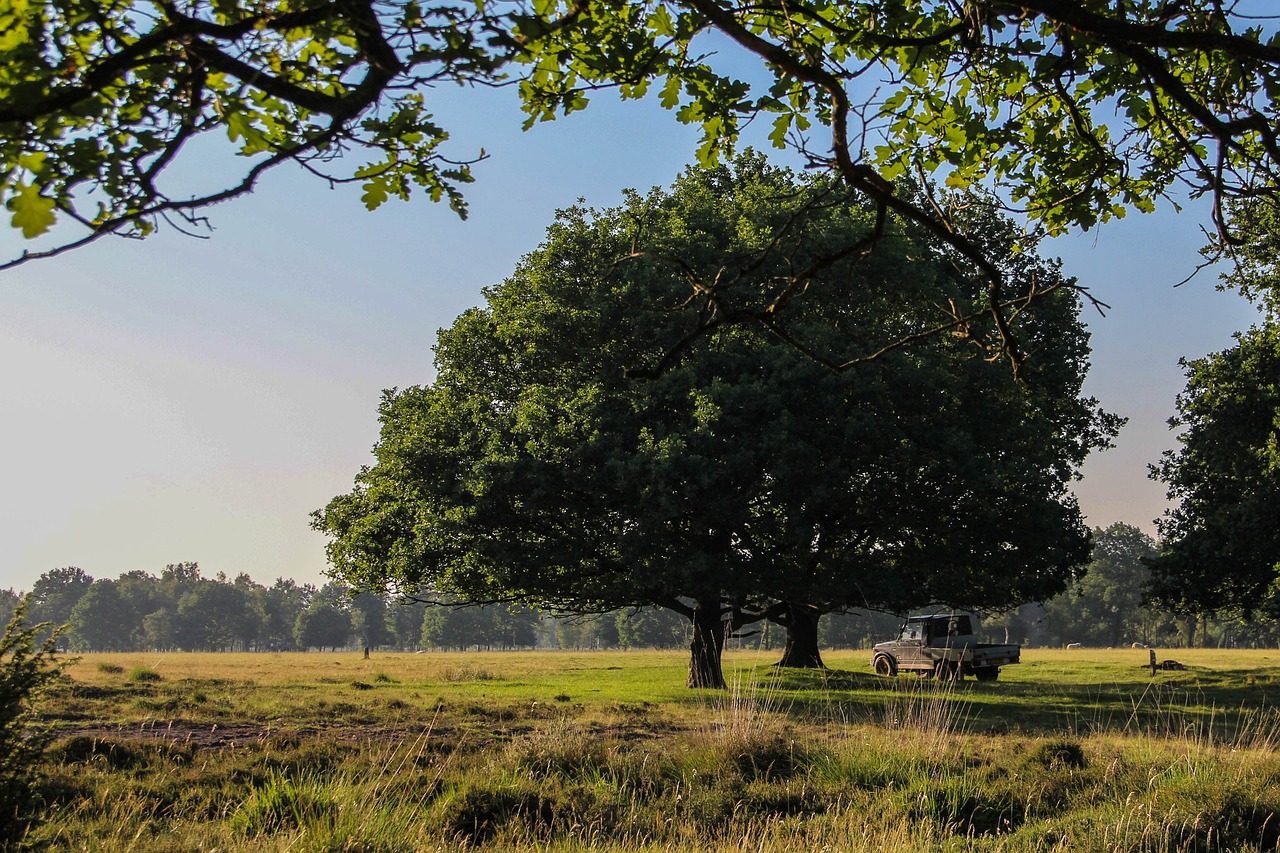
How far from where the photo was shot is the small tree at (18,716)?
5516 mm

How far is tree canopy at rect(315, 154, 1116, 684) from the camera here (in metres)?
20.4

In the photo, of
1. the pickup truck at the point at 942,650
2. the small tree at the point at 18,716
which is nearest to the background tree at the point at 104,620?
the pickup truck at the point at 942,650

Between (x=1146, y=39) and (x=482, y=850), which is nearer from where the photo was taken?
(x=1146, y=39)

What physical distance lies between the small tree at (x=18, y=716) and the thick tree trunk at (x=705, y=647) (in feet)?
62.3

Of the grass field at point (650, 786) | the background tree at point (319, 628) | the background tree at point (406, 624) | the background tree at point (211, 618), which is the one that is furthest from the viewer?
the background tree at point (406, 624)

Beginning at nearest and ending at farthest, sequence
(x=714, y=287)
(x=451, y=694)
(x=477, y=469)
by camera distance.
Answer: (x=714, y=287)
(x=477, y=469)
(x=451, y=694)

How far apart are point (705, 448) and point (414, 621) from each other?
14155 cm

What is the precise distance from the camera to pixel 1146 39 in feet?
12.5

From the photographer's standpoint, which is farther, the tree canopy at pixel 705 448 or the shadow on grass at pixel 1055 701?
the tree canopy at pixel 705 448

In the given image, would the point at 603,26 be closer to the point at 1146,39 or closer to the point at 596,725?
the point at 1146,39

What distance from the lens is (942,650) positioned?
101 feet

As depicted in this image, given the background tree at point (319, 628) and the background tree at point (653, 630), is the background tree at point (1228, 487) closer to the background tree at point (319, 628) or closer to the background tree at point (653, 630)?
the background tree at point (653, 630)

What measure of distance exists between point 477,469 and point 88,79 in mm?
17730

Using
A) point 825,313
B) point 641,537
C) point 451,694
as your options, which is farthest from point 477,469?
point 825,313
